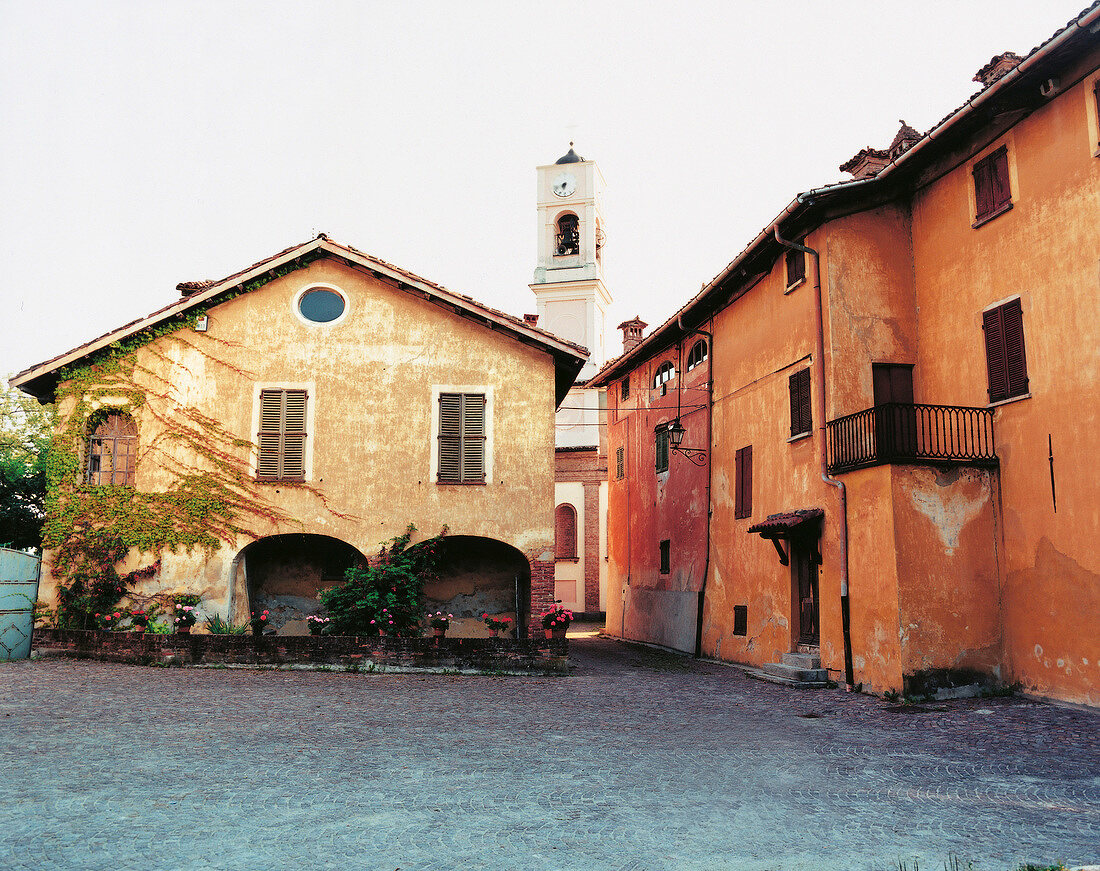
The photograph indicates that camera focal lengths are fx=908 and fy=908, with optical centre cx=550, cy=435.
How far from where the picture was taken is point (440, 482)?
17.4 m

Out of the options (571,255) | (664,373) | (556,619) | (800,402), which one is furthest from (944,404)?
(571,255)

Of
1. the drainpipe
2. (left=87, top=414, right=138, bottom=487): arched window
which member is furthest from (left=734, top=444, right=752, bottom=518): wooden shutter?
(left=87, top=414, right=138, bottom=487): arched window

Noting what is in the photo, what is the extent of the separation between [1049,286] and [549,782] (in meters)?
9.91

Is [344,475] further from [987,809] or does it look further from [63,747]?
[987,809]

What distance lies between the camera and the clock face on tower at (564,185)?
4406 cm

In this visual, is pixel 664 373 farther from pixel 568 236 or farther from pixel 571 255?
pixel 568 236

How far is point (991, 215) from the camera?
45.4 ft

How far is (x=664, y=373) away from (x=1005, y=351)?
12.7 meters

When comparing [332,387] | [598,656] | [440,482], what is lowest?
[598,656]

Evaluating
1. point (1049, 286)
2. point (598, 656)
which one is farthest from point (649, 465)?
point (1049, 286)

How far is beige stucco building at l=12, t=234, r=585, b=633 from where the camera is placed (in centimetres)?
1716

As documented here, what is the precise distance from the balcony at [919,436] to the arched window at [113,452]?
43.3 feet

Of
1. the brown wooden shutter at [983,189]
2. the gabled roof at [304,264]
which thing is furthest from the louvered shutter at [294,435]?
the brown wooden shutter at [983,189]

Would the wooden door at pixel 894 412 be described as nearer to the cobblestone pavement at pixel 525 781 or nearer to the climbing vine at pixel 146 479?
the cobblestone pavement at pixel 525 781
